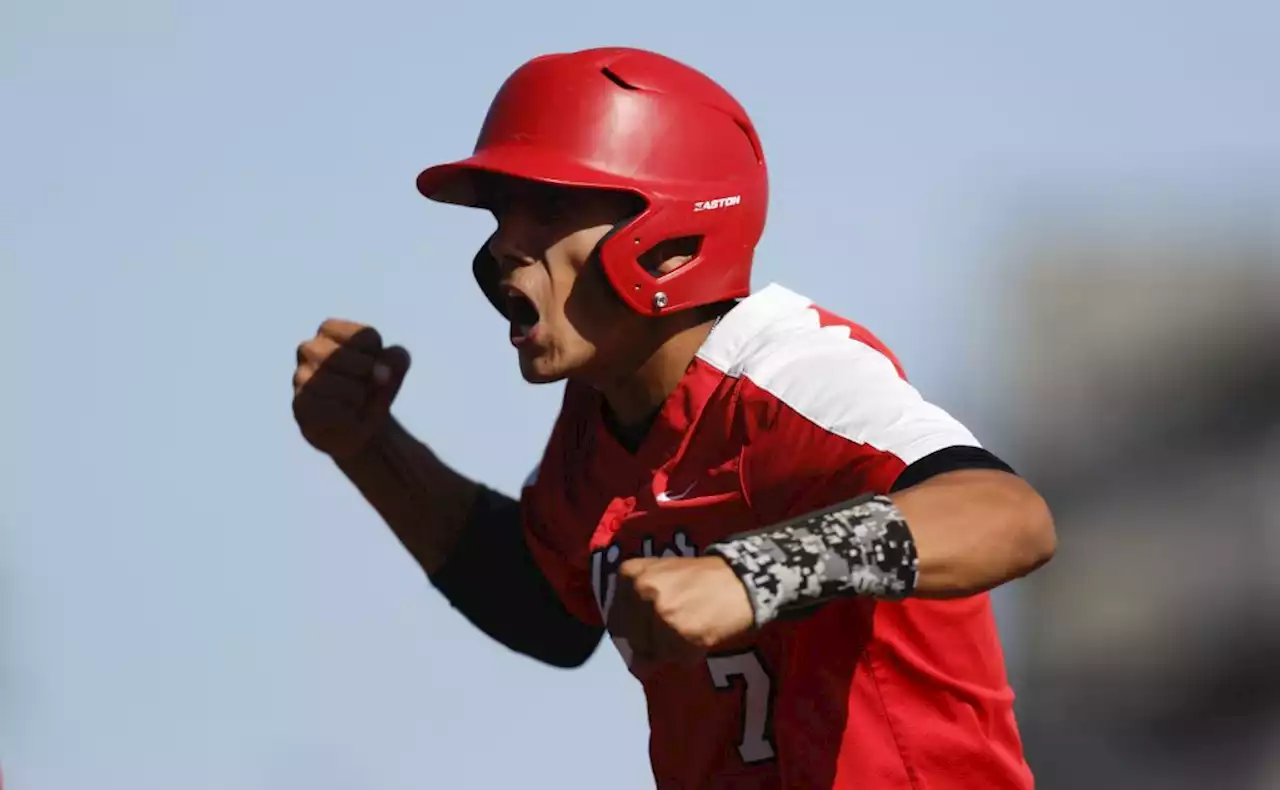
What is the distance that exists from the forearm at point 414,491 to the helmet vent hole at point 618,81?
4.50ft

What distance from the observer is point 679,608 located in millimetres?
3867

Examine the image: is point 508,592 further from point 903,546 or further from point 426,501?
point 903,546

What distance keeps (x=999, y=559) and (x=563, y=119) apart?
161cm

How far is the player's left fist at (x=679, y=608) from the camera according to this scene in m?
3.87

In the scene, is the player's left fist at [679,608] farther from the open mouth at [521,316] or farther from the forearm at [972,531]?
the open mouth at [521,316]

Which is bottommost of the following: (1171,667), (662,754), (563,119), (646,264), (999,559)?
(1171,667)

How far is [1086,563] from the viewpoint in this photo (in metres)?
22.8

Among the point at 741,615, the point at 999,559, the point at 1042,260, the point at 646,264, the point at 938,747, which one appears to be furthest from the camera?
the point at 1042,260

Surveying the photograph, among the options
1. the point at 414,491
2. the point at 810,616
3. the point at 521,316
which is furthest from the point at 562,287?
the point at 414,491

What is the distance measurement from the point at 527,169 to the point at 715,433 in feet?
2.42

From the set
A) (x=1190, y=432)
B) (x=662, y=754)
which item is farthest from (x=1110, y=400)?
(x=662, y=754)

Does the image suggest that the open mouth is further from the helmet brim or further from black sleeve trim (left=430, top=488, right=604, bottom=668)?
black sleeve trim (left=430, top=488, right=604, bottom=668)

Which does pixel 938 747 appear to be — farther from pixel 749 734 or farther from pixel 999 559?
pixel 999 559

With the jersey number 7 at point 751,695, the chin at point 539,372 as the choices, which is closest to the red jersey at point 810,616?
the jersey number 7 at point 751,695
